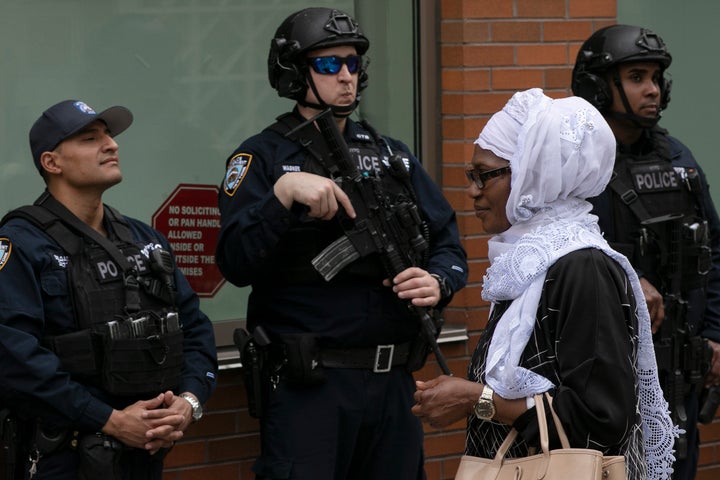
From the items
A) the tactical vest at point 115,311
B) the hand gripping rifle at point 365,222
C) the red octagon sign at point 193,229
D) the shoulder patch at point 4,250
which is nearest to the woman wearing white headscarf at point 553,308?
the hand gripping rifle at point 365,222

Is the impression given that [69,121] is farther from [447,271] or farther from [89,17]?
[447,271]

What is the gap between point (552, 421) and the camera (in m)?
2.98

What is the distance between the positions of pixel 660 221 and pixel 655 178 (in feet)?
0.59

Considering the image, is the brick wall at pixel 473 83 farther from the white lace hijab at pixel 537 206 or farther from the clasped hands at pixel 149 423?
the white lace hijab at pixel 537 206

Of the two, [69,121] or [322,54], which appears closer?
[69,121]

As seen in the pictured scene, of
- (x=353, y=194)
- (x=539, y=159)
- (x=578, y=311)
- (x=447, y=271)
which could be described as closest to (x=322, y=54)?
(x=353, y=194)

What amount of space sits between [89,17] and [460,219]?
5.96 ft

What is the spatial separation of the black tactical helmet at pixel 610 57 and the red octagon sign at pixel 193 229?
163 centimetres

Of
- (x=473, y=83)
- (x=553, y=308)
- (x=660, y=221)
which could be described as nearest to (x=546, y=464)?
(x=553, y=308)

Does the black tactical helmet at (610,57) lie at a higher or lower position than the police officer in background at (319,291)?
higher

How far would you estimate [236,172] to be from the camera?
4.59m

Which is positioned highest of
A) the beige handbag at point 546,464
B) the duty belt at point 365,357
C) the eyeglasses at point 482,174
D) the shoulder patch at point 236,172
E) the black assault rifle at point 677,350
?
the eyeglasses at point 482,174

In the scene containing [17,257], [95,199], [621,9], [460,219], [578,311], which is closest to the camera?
[578,311]

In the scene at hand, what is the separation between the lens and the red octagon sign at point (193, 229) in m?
5.32
